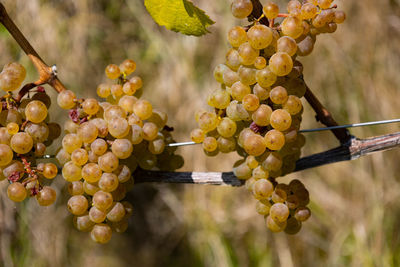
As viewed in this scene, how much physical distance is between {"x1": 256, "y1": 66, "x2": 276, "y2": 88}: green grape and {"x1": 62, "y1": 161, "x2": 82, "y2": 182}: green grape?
271 millimetres

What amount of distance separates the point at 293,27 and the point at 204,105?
1269 mm

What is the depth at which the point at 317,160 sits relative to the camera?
642 millimetres

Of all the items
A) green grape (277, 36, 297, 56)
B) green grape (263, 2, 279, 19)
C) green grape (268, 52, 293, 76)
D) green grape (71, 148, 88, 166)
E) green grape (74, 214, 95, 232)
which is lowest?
green grape (74, 214, 95, 232)

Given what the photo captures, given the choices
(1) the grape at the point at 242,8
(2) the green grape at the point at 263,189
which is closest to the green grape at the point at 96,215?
(2) the green grape at the point at 263,189

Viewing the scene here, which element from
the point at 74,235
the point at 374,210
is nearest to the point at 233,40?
the point at 374,210

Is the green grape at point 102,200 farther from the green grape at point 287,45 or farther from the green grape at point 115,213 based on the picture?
the green grape at point 287,45

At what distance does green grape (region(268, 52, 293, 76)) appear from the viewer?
47cm

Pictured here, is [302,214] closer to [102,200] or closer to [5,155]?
[102,200]

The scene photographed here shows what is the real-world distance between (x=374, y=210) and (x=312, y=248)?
32cm

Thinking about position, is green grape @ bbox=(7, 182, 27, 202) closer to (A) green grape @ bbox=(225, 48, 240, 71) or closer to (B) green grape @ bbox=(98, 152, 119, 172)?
(B) green grape @ bbox=(98, 152, 119, 172)

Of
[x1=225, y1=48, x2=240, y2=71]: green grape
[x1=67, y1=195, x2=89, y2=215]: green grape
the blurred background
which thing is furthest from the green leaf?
the blurred background

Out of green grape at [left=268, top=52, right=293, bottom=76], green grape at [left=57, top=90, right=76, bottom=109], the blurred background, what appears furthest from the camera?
the blurred background

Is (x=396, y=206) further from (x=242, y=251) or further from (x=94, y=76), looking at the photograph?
(x=94, y=76)

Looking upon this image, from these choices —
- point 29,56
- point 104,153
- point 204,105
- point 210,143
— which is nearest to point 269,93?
point 210,143
